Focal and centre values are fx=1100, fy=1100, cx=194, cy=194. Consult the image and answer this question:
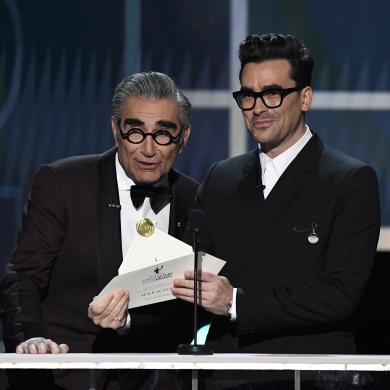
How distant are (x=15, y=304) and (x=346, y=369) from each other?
44.3 inches

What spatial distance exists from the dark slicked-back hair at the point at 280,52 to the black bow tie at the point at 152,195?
513 mm

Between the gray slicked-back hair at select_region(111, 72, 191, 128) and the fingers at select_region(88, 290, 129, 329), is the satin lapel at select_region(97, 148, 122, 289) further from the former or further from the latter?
the fingers at select_region(88, 290, 129, 329)

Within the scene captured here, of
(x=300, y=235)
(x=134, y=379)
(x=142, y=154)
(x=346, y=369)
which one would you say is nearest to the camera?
(x=346, y=369)

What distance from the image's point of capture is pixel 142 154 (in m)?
3.53

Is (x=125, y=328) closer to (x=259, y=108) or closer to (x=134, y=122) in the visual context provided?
(x=134, y=122)

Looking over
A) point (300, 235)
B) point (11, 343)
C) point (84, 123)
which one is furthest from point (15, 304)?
point (84, 123)

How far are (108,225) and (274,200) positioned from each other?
1.85 ft

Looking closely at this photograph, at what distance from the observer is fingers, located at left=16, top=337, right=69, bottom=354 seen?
3072mm

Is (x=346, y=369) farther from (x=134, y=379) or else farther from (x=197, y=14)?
(x=197, y=14)

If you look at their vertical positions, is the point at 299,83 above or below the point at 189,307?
above

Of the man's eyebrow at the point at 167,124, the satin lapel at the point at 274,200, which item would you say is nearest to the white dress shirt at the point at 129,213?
the man's eyebrow at the point at 167,124

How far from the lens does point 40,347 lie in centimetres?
309

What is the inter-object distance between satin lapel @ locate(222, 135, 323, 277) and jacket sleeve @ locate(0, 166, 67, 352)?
0.59 meters

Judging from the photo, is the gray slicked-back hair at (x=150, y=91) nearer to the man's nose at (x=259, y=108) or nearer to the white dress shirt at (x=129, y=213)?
the white dress shirt at (x=129, y=213)
